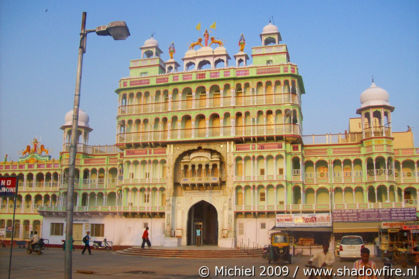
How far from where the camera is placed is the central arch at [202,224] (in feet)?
164

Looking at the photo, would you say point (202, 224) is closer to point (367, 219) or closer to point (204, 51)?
point (367, 219)

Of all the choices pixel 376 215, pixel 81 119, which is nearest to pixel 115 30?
pixel 376 215

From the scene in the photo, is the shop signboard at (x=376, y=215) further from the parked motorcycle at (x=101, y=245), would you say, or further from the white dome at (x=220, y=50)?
the parked motorcycle at (x=101, y=245)

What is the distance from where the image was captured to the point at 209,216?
179 ft

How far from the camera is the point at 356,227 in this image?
3916 cm

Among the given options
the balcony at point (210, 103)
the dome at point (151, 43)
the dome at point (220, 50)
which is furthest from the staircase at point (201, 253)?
the dome at point (151, 43)

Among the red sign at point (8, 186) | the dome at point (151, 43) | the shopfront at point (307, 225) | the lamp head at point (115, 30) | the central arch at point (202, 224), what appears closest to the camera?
the lamp head at point (115, 30)

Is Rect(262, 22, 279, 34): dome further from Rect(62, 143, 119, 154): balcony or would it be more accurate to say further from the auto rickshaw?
the auto rickshaw

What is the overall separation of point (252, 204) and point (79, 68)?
36.0 meters

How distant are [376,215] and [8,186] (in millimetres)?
33170

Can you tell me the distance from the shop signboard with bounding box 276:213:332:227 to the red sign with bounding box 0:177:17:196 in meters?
27.9

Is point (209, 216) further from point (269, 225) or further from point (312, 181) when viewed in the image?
point (312, 181)

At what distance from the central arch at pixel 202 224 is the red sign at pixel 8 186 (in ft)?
111

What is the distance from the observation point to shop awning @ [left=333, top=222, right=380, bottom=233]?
127 ft
